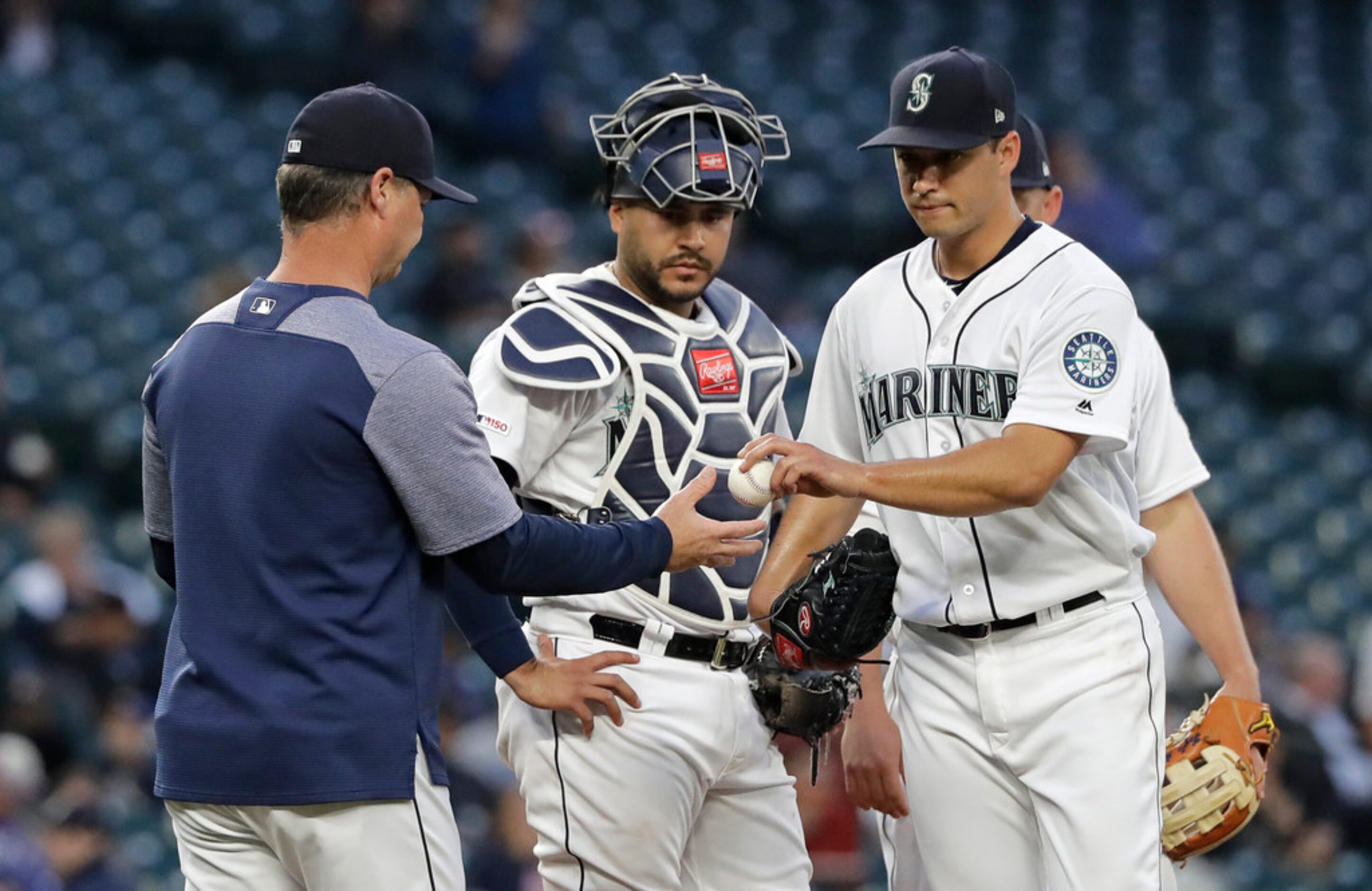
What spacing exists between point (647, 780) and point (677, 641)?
279 mm

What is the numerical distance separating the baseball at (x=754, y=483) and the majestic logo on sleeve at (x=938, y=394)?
374mm

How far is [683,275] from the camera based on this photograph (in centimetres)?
375

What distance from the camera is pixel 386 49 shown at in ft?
33.8

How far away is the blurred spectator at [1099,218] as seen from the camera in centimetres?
1071

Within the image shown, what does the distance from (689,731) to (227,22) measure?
8.50 meters

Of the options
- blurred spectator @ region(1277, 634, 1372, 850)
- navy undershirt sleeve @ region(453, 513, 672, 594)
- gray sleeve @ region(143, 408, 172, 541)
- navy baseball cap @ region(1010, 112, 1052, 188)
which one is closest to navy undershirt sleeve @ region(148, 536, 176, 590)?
gray sleeve @ region(143, 408, 172, 541)

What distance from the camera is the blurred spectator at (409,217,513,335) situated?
9.20 m

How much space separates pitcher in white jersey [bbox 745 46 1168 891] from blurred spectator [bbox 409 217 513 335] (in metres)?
5.74

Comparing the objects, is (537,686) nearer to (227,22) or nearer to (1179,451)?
(1179,451)

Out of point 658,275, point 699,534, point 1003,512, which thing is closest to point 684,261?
point 658,275

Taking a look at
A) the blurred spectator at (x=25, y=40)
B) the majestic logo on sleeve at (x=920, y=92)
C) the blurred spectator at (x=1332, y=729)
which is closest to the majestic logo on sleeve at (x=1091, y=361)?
the majestic logo on sleeve at (x=920, y=92)

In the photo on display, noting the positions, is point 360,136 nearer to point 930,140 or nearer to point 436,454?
point 436,454

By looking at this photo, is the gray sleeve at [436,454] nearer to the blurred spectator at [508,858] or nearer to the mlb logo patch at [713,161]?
the mlb logo patch at [713,161]

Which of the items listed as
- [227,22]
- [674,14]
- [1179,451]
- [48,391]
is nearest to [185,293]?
[48,391]
